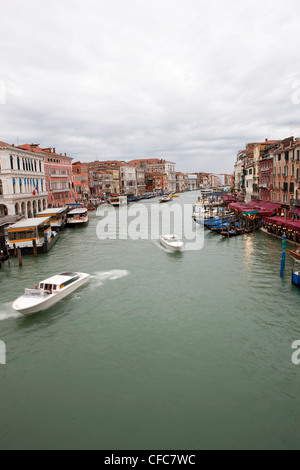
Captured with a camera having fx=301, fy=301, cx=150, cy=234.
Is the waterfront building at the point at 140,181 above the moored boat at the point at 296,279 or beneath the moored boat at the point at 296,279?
above

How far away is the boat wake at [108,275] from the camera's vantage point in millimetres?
21417

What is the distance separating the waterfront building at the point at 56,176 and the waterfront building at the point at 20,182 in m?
4.60

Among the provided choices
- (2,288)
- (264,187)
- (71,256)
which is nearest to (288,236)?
(264,187)

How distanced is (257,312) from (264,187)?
3547cm

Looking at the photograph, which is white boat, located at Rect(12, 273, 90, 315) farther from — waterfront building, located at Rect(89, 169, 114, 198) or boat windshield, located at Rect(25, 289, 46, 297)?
waterfront building, located at Rect(89, 169, 114, 198)

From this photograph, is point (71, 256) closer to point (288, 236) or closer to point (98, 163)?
point (288, 236)

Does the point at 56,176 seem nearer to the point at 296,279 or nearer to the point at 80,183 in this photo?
the point at 80,183

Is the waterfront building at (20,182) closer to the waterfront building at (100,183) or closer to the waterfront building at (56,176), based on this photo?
the waterfront building at (56,176)

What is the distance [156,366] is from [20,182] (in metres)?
42.0

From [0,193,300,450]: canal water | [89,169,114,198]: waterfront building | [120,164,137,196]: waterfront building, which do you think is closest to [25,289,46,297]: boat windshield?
[0,193,300,450]: canal water

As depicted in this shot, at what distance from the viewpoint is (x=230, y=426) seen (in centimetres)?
883

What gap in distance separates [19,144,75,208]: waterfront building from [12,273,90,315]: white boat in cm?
4675

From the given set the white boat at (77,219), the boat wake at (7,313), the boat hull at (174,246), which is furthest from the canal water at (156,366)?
the white boat at (77,219)

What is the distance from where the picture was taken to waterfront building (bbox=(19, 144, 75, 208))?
6235 cm
